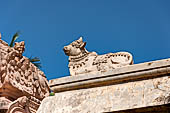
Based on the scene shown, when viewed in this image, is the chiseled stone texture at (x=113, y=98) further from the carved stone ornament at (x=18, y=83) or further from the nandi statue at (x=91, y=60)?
the carved stone ornament at (x=18, y=83)

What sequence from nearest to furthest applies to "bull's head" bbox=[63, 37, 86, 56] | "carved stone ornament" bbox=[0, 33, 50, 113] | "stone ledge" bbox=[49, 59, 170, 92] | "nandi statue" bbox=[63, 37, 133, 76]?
1. "stone ledge" bbox=[49, 59, 170, 92]
2. "nandi statue" bbox=[63, 37, 133, 76]
3. "bull's head" bbox=[63, 37, 86, 56]
4. "carved stone ornament" bbox=[0, 33, 50, 113]

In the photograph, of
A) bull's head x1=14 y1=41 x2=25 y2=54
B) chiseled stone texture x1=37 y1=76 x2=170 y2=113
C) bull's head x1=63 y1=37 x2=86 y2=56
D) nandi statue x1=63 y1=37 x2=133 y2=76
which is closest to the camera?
chiseled stone texture x1=37 y1=76 x2=170 y2=113

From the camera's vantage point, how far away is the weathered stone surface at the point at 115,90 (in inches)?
124

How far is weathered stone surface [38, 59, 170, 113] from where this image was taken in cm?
316

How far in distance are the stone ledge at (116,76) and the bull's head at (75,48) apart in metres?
0.84

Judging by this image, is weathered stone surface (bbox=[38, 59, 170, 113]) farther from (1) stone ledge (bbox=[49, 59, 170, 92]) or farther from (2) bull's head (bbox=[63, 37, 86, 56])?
(2) bull's head (bbox=[63, 37, 86, 56])

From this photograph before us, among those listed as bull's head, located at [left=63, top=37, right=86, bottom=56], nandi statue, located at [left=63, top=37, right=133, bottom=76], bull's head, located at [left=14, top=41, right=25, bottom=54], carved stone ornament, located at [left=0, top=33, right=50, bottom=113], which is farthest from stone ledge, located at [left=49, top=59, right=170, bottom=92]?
bull's head, located at [left=14, top=41, right=25, bottom=54]

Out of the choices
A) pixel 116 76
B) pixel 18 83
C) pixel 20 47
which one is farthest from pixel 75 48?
pixel 20 47

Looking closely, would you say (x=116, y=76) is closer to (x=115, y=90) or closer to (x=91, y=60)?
(x=115, y=90)

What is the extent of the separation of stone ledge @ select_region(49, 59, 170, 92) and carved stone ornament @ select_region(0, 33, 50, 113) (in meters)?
3.04

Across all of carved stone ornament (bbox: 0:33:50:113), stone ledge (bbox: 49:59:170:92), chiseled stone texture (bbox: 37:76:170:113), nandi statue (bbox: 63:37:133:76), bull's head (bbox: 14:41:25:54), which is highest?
bull's head (bbox: 14:41:25:54)

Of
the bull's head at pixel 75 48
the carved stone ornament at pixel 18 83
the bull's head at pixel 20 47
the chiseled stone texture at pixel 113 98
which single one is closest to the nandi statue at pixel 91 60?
the bull's head at pixel 75 48

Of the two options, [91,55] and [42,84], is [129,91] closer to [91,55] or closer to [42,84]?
[91,55]

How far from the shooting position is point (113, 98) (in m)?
3.30
